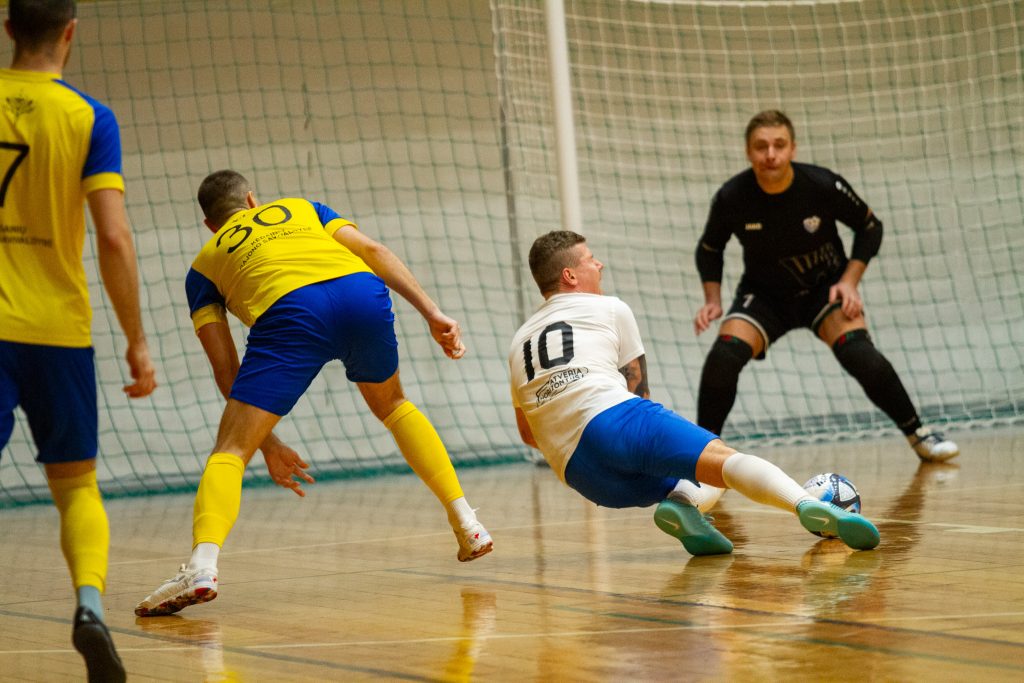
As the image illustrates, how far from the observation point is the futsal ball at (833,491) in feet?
14.0

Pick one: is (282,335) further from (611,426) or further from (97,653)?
(97,653)

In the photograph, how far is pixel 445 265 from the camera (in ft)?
31.6

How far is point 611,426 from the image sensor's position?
3.93 meters

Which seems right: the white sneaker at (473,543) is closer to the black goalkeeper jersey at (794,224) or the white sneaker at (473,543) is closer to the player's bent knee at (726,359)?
the player's bent knee at (726,359)

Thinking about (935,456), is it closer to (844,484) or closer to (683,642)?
(844,484)

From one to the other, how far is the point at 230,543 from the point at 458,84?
505 centimetres

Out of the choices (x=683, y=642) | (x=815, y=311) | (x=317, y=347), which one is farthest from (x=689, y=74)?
(x=683, y=642)

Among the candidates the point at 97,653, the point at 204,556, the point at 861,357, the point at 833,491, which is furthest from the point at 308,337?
the point at 861,357

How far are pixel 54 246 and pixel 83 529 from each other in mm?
599

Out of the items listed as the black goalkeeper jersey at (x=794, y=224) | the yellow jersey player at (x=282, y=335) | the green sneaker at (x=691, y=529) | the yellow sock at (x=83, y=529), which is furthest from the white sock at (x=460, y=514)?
the black goalkeeper jersey at (x=794, y=224)

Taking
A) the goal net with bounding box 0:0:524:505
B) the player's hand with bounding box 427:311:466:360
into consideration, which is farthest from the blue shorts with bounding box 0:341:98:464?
the goal net with bounding box 0:0:524:505

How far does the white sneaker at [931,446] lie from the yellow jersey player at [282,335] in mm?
3133

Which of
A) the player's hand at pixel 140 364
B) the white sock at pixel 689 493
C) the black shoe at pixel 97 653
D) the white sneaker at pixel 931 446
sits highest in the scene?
the player's hand at pixel 140 364

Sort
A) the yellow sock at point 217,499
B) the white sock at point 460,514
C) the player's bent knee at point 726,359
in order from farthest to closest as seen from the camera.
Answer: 1. the player's bent knee at point 726,359
2. the white sock at point 460,514
3. the yellow sock at point 217,499
